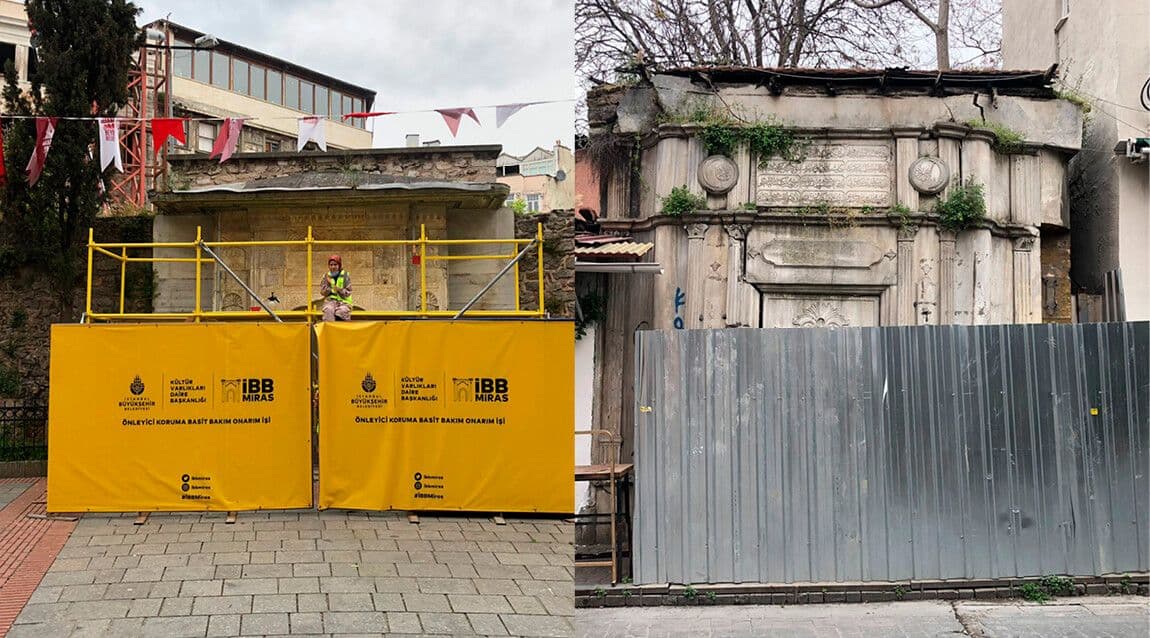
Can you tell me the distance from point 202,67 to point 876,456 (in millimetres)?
22713

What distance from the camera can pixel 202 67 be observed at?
23859 mm

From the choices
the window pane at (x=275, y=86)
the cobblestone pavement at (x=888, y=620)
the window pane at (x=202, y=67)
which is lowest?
the cobblestone pavement at (x=888, y=620)

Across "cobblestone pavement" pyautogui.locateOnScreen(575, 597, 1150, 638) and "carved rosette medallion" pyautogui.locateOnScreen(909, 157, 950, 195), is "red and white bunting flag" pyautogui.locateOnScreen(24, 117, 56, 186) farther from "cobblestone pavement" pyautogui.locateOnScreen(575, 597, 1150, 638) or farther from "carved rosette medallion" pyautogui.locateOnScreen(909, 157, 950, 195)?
"carved rosette medallion" pyautogui.locateOnScreen(909, 157, 950, 195)

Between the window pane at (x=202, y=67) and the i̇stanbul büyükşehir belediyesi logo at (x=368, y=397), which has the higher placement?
the window pane at (x=202, y=67)

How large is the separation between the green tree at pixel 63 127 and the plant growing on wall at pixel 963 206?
8.85 m

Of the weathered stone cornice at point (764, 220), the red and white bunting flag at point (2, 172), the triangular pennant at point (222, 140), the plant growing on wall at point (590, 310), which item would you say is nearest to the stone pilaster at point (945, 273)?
the weathered stone cornice at point (764, 220)

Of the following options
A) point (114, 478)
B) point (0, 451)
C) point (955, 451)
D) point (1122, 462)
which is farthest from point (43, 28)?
point (1122, 462)

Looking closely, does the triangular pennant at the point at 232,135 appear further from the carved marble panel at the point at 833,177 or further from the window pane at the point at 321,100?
the window pane at the point at 321,100

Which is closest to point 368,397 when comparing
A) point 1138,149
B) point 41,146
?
point 1138,149

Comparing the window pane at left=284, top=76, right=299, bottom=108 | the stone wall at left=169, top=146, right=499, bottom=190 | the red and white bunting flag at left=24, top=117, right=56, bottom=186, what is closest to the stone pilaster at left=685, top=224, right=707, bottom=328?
the stone wall at left=169, top=146, right=499, bottom=190

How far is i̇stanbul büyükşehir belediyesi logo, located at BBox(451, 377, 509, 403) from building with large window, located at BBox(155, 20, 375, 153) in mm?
17240

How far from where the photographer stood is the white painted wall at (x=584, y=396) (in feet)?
19.6

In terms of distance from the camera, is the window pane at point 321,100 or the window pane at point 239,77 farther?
the window pane at point 239,77

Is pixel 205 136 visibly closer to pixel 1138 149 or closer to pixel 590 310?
pixel 590 310
